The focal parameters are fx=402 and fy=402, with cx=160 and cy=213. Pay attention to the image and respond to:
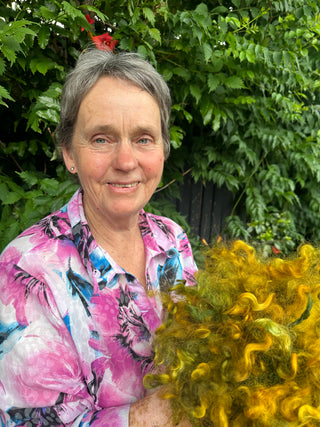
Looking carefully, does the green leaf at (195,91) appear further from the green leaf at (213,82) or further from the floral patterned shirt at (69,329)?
the floral patterned shirt at (69,329)

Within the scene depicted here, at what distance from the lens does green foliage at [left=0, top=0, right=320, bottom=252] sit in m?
2.22

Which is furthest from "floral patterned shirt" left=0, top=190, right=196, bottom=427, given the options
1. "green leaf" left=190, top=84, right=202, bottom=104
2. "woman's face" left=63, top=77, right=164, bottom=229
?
"green leaf" left=190, top=84, right=202, bottom=104

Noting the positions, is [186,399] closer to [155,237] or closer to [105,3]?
[155,237]

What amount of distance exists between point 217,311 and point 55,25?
1.98 m

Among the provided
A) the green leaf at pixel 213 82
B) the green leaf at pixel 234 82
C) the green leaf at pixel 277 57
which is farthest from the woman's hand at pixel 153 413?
the green leaf at pixel 277 57

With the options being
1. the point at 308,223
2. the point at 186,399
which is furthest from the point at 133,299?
the point at 308,223

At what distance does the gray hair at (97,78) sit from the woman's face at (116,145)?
0.08 feet

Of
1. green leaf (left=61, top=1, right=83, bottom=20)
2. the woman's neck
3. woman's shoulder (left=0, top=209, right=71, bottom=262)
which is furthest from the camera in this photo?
green leaf (left=61, top=1, right=83, bottom=20)

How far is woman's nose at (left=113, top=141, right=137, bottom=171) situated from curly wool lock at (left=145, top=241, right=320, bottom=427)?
1.64 feet

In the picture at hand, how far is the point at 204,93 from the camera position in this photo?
2936 millimetres

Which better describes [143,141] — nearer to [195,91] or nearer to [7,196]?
[7,196]

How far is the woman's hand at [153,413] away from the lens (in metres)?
0.99

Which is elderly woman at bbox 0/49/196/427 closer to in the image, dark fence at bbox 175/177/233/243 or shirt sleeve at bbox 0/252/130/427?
shirt sleeve at bbox 0/252/130/427

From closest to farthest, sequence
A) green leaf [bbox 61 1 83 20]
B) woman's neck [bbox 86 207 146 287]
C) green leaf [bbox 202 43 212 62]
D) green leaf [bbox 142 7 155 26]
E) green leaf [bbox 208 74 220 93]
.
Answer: woman's neck [bbox 86 207 146 287] → green leaf [bbox 61 1 83 20] → green leaf [bbox 142 7 155 26] → green leaf [bbox 202 43 212 62] → green leaf [bbox 208 74 220 93]
